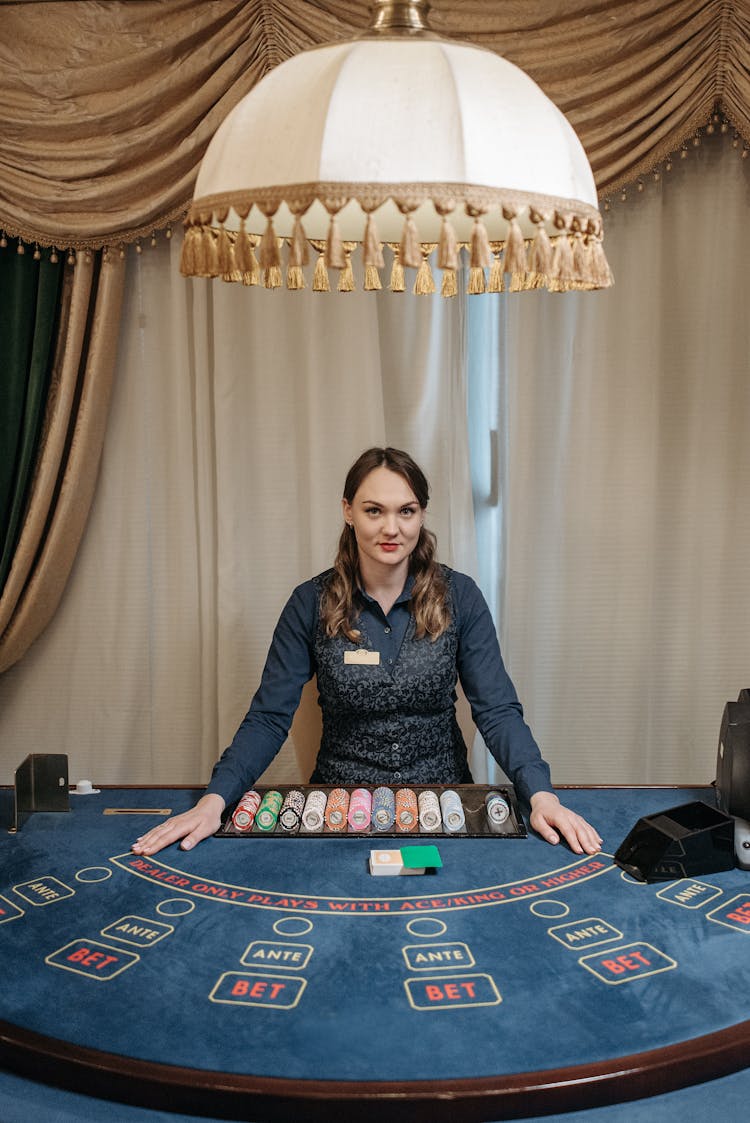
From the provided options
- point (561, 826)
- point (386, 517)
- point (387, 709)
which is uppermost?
point (386, 517)

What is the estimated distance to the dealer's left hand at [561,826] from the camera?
176cm

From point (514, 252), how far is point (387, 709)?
123cm

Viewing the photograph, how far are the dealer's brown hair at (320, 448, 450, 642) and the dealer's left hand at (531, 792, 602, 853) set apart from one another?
1.67 ft

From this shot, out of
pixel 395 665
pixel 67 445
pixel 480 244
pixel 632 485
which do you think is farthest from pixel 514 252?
pixel 67 445

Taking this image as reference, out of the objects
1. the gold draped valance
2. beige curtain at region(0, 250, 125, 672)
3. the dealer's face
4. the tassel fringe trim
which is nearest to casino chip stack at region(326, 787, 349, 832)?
the dealer's face

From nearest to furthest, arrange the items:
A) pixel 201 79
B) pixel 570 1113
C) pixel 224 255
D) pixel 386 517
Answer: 1. pixel 570 1113
2. pixel 224 255
3. pixel 386 517
4. pixel 201 79

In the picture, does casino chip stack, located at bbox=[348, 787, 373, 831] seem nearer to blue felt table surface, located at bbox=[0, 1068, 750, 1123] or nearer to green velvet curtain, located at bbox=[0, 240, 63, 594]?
blue felt table surface, located at bbox=[0, 1068, 750, 1123]

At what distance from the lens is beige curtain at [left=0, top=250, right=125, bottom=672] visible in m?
2.85

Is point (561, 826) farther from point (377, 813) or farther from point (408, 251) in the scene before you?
point (408, 251)

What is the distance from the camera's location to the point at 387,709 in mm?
2229

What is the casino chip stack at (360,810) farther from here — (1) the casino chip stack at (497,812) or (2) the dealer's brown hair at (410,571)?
(2) the dealer's brown hair at (410,571)

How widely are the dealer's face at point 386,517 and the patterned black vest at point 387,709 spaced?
0.55ft

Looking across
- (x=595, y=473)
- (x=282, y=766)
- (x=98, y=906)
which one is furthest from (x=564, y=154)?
(x=282, y=766)

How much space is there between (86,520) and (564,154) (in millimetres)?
2128
